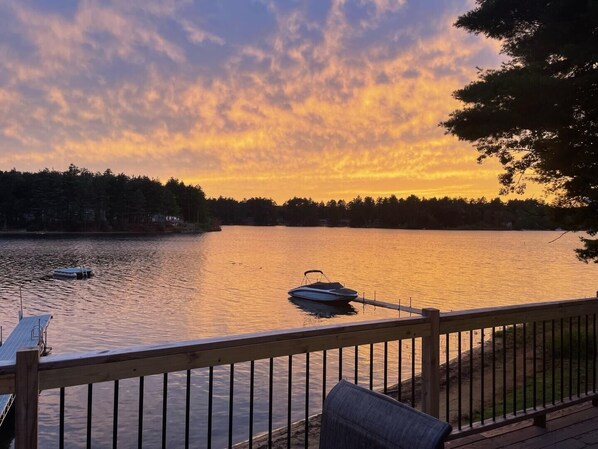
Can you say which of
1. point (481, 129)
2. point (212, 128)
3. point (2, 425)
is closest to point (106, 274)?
point (212, 128)

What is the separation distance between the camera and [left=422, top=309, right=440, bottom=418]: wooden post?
132 inches

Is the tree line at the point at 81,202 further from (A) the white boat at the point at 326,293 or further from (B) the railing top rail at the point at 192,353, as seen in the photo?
(B) the railing top rail at the point at 192,353

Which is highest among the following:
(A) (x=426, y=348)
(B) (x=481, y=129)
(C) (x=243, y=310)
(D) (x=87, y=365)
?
(B) (x=481, y=129)

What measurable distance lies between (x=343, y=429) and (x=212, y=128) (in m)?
28.7

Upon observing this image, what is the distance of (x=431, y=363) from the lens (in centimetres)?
342

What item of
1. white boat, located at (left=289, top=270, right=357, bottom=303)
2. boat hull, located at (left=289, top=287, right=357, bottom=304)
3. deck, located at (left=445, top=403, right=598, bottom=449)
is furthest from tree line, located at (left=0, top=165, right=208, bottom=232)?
deck, located at (left=445, top=403, right=598, bottom=449)

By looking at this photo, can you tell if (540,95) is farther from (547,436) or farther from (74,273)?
(74,273)

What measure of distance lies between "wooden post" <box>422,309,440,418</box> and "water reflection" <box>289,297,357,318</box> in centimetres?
2188

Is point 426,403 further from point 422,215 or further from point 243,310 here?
point 422,215

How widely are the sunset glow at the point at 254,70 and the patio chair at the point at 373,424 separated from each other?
973 cm

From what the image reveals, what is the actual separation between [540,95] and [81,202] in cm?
11303

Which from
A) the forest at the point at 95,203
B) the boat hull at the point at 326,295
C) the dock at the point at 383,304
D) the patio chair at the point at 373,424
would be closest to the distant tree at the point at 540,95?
the patio chair at the point at 373,424

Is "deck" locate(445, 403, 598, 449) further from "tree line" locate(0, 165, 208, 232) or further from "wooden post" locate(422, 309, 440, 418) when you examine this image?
"tree line" locate(0, 165, 208, 232)

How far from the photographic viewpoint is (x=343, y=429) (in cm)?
177
